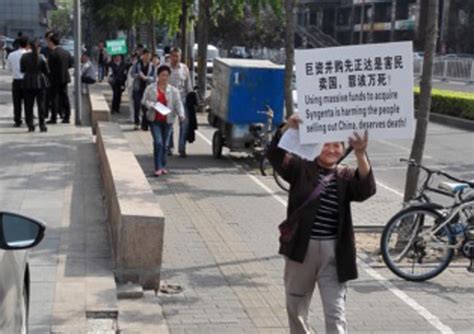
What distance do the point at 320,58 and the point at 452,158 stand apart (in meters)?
11.2

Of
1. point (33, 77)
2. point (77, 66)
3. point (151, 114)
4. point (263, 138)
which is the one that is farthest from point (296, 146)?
point (77, 66)

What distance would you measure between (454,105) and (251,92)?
1073 cm

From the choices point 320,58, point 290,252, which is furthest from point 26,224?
point 320,58

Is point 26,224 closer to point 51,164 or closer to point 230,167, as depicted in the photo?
point 51,164

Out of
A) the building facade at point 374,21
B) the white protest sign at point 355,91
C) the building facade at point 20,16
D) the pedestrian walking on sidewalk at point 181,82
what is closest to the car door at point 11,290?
the white protest sign at point 355,91

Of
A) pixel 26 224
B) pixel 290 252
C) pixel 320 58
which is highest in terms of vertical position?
pixel 320 58

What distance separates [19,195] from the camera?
9773 mm

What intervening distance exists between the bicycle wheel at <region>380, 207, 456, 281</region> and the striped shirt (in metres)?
2.70

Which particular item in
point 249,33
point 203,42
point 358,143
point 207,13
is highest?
point 207,13

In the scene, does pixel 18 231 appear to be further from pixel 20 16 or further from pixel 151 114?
pixel 20 16

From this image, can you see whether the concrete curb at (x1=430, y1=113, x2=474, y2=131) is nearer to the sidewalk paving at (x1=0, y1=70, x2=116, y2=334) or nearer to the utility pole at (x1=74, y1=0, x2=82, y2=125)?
the utility pole at (x1=74, y1=0, x2=82, y2=125)

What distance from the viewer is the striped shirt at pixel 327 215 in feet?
15.4

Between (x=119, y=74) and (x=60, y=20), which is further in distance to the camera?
(x=60, y=20)

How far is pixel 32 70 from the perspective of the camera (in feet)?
48.5
